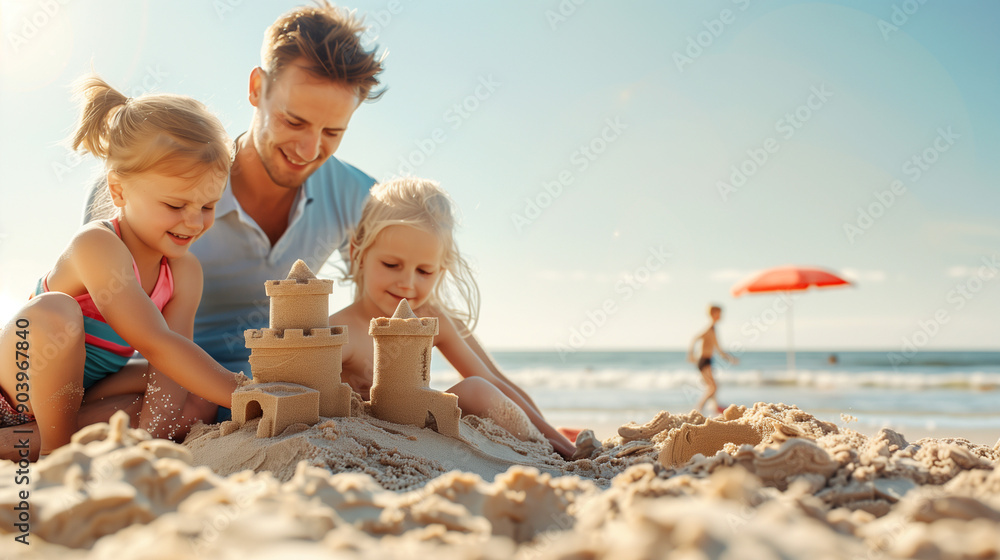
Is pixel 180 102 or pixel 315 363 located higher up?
pixel 180 102

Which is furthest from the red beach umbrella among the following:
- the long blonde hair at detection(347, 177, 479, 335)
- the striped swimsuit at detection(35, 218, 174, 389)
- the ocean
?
the striped swimsuit at detection(35, 218, 174, 389)

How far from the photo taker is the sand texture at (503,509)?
828mm

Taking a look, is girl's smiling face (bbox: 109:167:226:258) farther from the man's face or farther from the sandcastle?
the man's face

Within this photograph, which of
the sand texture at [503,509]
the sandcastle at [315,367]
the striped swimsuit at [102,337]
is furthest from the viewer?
the striped swimsuit at [102,337]

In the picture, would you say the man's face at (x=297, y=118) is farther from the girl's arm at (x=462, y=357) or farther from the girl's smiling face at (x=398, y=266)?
the girl's arm at (x=462, y=357)

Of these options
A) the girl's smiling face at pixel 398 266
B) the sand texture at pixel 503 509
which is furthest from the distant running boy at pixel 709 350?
the sand texture at pixel 503 509

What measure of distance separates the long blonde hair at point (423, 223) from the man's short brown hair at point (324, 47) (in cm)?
60

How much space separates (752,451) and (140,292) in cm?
218

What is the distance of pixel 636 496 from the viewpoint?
1128mm

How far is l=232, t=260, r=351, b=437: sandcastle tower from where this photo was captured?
85.4 inches

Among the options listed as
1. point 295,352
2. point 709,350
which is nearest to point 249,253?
point 295,352

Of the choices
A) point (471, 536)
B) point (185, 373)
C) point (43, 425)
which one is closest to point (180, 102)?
point (185, 373)

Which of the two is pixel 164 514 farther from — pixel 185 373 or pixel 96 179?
pixel 96 179

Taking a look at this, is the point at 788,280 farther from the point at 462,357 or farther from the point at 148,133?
the point at 148,133
